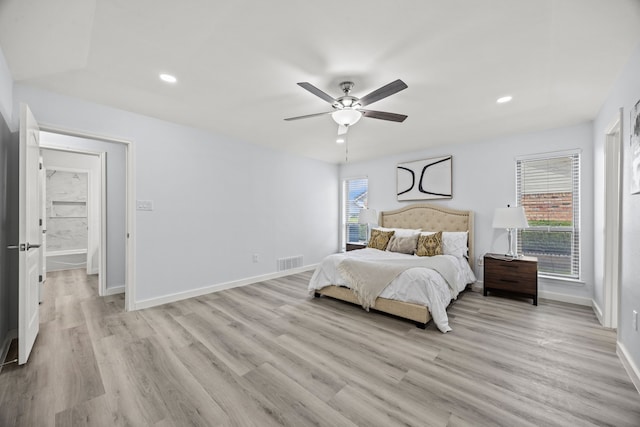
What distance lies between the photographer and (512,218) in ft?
12.0

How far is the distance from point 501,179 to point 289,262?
4.02 m

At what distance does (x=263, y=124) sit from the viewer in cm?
367

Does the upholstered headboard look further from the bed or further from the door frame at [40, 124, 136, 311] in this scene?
the door frame at [40, 124, 136, 311]

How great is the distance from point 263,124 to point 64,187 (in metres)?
5.45

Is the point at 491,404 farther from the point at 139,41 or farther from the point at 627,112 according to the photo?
the point at 139,41

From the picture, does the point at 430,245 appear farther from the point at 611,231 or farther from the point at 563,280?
the point at 611,231

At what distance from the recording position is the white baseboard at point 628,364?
5.94 ft

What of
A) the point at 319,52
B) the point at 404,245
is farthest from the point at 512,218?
the point at 319,52

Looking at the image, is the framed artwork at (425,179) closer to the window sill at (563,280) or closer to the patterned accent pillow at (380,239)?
the patterned accent pillow at (380,239)

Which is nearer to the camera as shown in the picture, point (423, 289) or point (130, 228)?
point (423, 289)

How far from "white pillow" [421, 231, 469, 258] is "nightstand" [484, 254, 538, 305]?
0.36 m

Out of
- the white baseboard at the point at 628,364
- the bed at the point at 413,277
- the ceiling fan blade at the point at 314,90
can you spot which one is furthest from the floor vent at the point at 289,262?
the white baseboard at the point at 628,364

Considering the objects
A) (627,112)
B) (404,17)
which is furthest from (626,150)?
(404,17)

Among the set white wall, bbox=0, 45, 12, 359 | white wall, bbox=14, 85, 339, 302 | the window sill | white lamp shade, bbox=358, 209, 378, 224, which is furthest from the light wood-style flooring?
white lamp shade, bbox=358, 209, 378, 224
